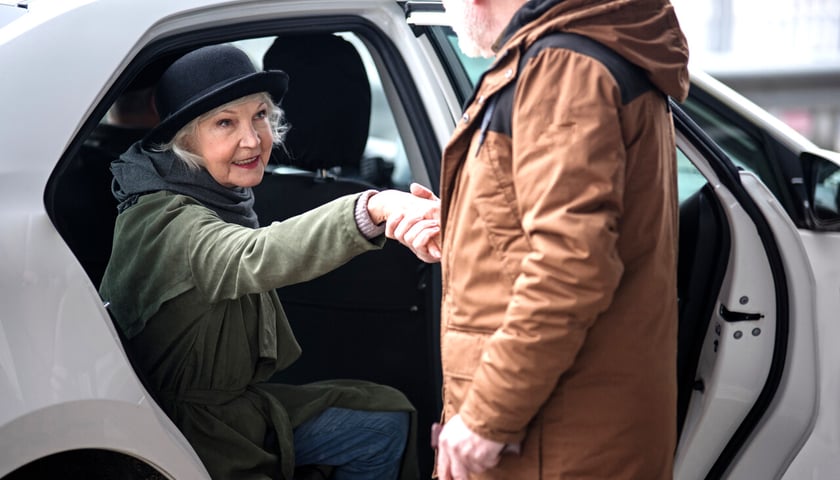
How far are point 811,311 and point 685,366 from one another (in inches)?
12.5

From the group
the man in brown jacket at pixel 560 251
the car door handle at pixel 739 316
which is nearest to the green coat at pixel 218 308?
the man in brown jacket at pixel 560 251

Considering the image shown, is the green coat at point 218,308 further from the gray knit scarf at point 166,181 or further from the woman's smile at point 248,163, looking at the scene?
→ the woman's smile at point 248,163

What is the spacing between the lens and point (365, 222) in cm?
201

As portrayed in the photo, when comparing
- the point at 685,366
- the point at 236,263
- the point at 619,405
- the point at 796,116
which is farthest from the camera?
the point at 796,116

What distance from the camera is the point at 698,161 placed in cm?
245

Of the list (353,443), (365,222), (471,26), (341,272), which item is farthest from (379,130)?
(471,26)

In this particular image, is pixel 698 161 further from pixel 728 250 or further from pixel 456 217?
pixel 456 217

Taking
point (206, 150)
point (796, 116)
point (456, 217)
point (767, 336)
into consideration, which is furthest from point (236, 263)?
point (796, 116)

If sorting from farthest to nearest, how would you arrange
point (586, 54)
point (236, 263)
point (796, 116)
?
point (796, 116) < point (236, 263) < point (586, 54)

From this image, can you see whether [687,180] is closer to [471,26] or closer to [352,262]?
[352,262]

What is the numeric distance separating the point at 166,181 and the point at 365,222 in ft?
1.82

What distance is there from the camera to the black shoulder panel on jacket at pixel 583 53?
5.40 feet

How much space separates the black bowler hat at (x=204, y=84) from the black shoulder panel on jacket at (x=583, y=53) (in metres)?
0.86

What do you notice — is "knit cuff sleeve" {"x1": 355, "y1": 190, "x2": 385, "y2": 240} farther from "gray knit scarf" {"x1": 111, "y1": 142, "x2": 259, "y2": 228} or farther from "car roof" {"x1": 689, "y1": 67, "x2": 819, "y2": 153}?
"car roof" {"x1": 689, "y1": 67, "x2": 819, "y2": 153}
